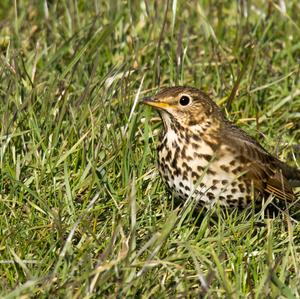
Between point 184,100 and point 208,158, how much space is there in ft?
1.16

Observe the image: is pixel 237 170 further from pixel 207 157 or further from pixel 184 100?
pixel 184 100

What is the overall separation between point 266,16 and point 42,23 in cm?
159

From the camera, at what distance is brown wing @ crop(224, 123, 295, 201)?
5.44 metres

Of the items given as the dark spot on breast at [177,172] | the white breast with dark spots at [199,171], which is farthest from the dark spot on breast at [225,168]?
the dark spot on breast at [177,172]

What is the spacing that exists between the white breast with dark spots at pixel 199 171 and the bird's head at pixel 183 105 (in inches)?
3.1

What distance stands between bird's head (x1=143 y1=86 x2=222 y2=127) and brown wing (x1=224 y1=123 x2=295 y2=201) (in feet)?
0.59

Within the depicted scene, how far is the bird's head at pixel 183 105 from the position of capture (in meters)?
5.31

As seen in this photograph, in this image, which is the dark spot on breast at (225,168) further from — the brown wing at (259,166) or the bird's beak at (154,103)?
the bird's beak at (154,103)

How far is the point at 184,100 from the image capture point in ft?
17.7

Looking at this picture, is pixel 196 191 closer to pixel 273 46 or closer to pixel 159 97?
pixel 159 97

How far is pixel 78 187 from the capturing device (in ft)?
17.0

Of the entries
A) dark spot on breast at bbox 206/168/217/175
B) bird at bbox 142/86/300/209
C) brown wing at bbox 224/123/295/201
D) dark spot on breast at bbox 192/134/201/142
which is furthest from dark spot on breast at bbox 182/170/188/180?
brown wing at bbox 224/123/295/201

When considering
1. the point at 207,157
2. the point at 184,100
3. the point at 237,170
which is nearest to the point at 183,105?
the point at 184,100

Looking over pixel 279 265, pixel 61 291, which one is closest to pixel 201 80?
pixel 279 265
